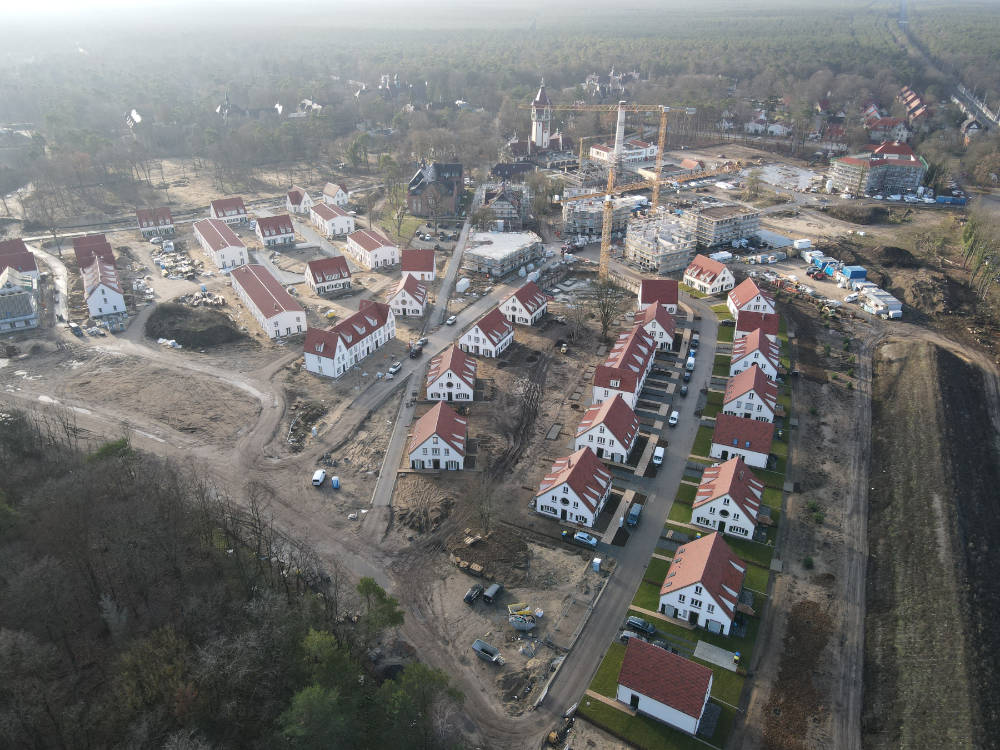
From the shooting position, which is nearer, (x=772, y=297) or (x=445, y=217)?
(x=772, y=297)

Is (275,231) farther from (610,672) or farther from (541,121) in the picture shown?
(610,672)

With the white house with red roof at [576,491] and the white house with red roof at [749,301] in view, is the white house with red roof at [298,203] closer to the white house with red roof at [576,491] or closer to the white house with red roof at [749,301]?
the white house with red roof at [749,301]

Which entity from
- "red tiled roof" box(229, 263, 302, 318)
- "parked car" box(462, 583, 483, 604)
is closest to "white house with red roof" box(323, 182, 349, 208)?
"red tiled roof" box(229, 263, 302, 318)

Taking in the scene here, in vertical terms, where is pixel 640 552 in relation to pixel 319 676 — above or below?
below

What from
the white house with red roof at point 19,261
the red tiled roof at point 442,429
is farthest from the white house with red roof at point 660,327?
the white house with red roof at point 19,261


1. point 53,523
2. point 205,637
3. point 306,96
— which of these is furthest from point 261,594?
point 306,96

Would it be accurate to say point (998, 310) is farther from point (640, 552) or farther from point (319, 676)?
point (319, 676)

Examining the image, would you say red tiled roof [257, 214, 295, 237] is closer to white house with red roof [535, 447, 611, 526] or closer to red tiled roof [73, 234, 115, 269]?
red tiled roof [73, 234, 115, 269]
